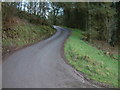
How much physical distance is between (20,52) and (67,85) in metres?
5.50

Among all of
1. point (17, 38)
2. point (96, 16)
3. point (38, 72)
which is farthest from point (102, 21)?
point (38, 72)

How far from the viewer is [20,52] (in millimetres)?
12391

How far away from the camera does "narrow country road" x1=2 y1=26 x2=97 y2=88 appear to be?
795 cm

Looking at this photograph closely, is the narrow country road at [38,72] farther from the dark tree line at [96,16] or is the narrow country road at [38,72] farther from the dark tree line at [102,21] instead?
the dark tree line at [102,21]

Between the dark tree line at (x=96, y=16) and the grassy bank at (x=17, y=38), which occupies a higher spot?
the dark tree line at (x=96, y=16)

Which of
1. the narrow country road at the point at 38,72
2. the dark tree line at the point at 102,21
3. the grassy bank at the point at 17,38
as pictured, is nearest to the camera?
the narrow country road at the point at 38,72

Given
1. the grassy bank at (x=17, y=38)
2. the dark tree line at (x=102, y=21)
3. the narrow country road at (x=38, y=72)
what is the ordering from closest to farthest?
the narrow country road at (x=38, y=72)
the grassy bank at (x=17, y=38)
the dark tree line at (x=102, y=21)

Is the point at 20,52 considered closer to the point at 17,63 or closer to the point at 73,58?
the point at 17,63

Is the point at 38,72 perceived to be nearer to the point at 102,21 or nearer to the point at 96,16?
the point at 96,16

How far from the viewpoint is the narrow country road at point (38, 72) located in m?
7.95

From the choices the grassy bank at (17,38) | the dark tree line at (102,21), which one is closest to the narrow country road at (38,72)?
the grassy bank at (17,38)

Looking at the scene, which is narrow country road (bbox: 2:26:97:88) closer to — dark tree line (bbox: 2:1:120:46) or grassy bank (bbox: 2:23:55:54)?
grassy bank (bbox: 2:23:55:54)

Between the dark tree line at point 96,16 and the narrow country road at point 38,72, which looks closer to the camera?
the narrow country road at point 38,72

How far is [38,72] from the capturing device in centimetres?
920
